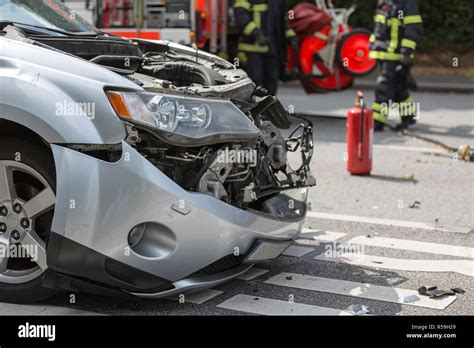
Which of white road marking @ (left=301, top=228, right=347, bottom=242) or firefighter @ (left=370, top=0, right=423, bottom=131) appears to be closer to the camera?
white road marking @ (left=301, top=228, right=347, bottom=242)

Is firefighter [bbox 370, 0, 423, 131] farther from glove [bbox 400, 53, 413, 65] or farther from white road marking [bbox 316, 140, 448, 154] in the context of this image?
white road marking [bbox 316, 140, 448, 154]

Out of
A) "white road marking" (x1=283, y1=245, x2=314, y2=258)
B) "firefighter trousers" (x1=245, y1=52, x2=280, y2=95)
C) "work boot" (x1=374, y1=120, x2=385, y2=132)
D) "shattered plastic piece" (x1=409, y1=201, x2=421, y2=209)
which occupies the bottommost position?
"work boot" (x1=374, y1=120, x2=385, y2=132)

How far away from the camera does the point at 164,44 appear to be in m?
6.19

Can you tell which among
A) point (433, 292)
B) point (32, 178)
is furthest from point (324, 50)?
point (32, 178)

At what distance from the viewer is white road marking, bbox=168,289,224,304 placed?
4.84 m

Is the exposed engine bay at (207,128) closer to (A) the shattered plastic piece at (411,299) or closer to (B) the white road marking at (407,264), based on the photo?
(B) the white road marking at (407,264)

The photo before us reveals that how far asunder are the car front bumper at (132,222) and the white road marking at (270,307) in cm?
33

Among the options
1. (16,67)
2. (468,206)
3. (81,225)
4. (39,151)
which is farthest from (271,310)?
(468,206)

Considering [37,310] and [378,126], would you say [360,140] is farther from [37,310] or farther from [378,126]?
[37,310]

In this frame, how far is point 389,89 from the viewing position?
11711mm

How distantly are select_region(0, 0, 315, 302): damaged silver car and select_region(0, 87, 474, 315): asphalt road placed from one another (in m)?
0.23

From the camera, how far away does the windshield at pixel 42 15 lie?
17.5 feet

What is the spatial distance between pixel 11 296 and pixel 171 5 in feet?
27.2

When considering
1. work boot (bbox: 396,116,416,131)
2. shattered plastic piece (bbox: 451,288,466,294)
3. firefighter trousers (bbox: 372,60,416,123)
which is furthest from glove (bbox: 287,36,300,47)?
shattered plastic piece (bbox: 451,288,466,294)
